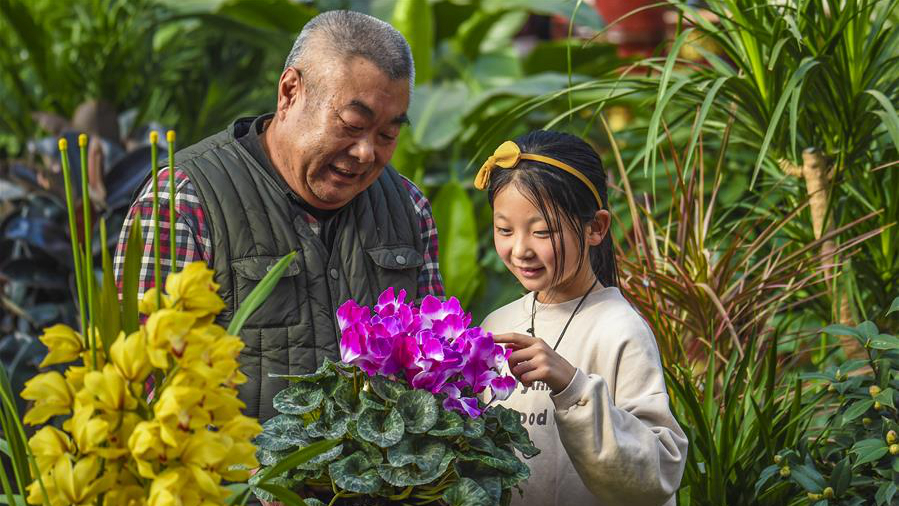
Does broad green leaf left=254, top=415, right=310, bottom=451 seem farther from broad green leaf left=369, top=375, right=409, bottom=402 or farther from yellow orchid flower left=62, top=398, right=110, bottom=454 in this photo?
yellow orchid flower left=62, top=398, right=110, bottom=454

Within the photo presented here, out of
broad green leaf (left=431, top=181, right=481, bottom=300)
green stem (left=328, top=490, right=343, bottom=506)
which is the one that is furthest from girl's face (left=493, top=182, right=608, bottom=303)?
broad green leaf (left=431, top=181, right=481, bottom=300)

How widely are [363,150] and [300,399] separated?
2.43 feet

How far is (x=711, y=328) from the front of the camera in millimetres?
3088

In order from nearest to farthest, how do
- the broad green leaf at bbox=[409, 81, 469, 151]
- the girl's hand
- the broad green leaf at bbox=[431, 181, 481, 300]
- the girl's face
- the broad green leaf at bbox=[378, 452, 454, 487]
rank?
the broad green leaf at bbox=[378, 452, 454, 487]
the girl's hand
the girl's face
the broad green leaf at bbox=[431, 181, 481, 300]
the broad green leaf at bbox=[409, 81, 469, 151]

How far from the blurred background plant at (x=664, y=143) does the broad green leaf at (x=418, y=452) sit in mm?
1171

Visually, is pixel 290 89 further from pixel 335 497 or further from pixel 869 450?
pixel 869 450

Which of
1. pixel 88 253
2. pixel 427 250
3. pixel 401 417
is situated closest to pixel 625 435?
pixel 401 417

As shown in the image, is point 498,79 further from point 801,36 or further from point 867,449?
point 867,449

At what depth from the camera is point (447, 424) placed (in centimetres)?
165

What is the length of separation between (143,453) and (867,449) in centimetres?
175

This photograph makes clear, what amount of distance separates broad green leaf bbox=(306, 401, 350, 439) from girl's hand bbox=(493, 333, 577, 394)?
27cm

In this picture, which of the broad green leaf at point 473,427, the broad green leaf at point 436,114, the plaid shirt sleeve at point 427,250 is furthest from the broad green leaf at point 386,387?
the broad green leaf at point 436,114

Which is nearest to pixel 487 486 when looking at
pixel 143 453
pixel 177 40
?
pixel 143 453

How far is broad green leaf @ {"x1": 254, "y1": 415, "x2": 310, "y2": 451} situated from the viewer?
1.67 metres
